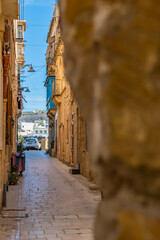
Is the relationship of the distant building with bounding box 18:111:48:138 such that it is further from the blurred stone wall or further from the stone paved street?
the blurred stone wall

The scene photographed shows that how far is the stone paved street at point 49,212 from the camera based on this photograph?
566 centimetres

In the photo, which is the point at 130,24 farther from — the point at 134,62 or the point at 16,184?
the point at 16,184

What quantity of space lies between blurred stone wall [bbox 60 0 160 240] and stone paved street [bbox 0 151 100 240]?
15.5 ft

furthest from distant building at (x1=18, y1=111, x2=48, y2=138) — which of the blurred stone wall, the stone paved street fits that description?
the blurred stone wall

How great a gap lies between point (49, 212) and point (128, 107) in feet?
22.6

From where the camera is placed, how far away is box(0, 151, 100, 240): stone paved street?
566 cm

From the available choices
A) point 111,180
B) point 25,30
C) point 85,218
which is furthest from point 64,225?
point 25,30

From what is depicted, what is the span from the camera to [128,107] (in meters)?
Result: 0.91

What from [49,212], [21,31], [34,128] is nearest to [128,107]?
[49,212]

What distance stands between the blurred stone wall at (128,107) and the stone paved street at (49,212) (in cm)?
472

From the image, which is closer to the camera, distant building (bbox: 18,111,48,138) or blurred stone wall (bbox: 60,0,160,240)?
blurred stone wall (bbox: 60,0,160,240)

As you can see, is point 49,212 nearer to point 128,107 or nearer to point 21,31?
point 128,107

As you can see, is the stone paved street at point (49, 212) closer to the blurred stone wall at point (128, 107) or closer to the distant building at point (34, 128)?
the blurred stone wall at point (128, 107)

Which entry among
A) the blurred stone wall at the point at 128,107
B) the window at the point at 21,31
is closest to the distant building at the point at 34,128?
the window at the point at 21,31
